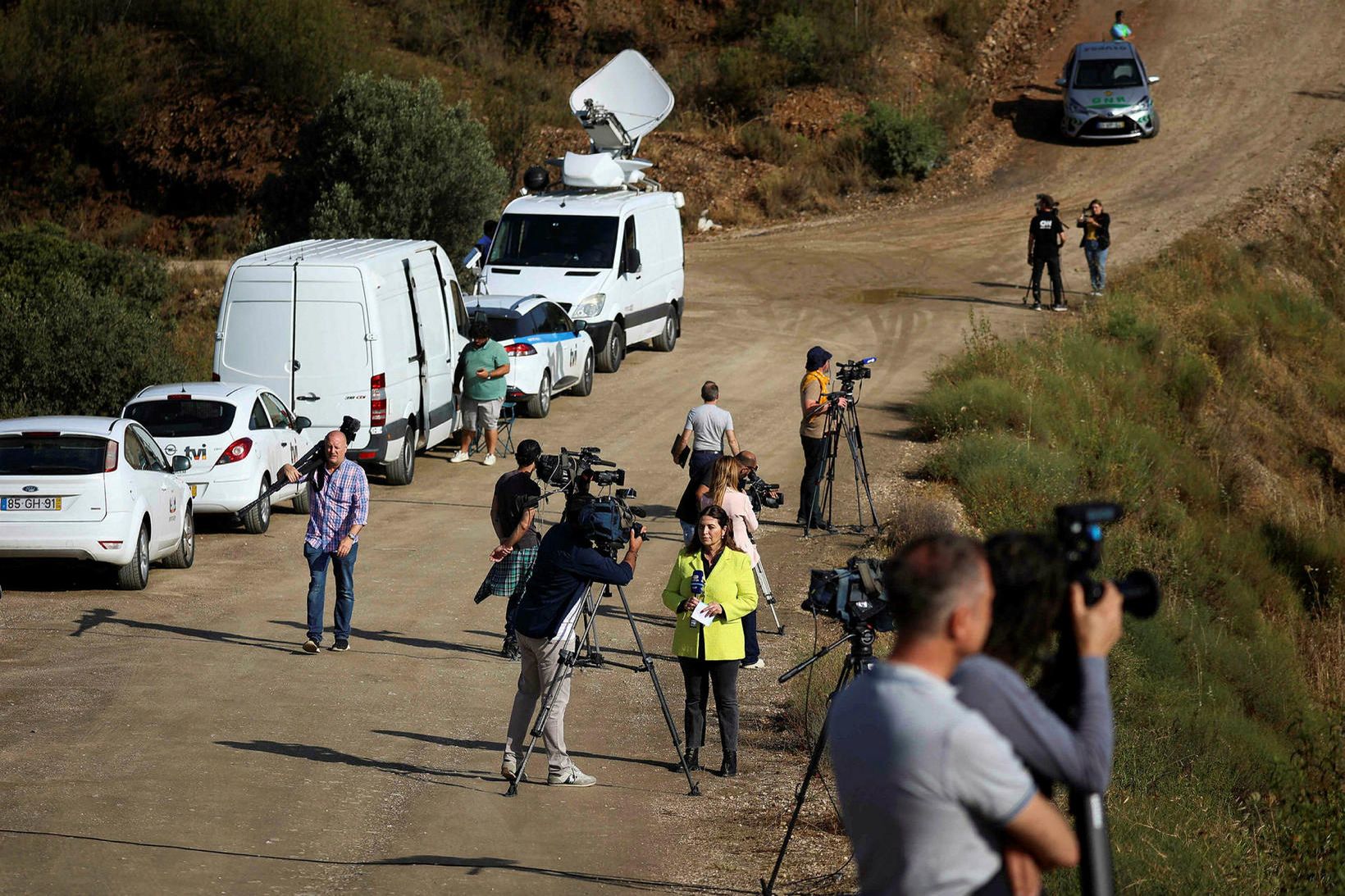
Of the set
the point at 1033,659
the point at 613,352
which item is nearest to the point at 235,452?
the point at 613,352

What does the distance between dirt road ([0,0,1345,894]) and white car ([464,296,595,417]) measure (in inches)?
18.1

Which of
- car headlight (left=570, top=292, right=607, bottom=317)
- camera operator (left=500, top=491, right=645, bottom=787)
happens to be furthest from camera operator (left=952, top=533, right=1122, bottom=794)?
car headlight (left=570, top=292, right=607, bottom=317)

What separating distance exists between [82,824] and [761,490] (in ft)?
20.5

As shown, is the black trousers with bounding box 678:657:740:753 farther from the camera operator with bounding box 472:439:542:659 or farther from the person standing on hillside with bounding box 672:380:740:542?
the person standing on hillside with bounding box 672:380:740:542

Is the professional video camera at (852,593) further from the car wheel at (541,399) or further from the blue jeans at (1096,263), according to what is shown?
the blue jeans at (1096,263)

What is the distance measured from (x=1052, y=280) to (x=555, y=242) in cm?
1032

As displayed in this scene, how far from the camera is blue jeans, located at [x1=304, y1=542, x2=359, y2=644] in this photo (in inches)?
473

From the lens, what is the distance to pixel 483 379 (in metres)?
19.2

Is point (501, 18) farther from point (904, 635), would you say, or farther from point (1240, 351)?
point (904, 635)

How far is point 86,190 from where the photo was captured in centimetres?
4369

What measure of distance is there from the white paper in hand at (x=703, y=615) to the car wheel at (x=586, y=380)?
14286mm

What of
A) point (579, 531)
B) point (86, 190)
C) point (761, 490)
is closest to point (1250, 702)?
point (761, 490)

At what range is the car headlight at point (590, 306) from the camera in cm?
2369

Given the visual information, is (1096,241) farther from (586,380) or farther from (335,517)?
(335,517)
